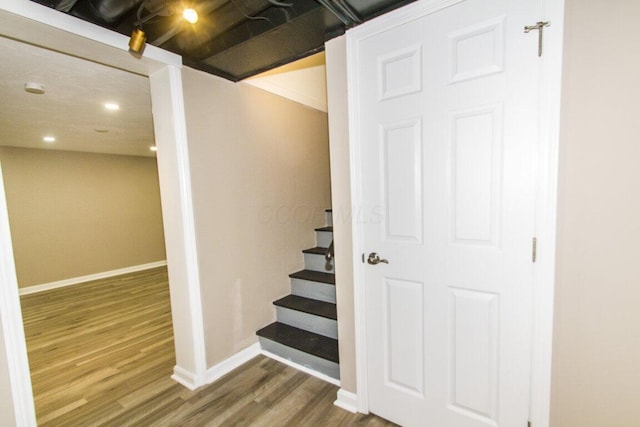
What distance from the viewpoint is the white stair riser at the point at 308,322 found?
229 centimetres

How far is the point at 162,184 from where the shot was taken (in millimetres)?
2029

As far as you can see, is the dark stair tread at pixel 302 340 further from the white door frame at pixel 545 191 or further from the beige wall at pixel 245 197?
the white door frame at pixel 545 191

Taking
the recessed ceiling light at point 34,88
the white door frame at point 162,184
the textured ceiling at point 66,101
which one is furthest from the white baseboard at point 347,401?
the recessed ceiling light at point 34,88

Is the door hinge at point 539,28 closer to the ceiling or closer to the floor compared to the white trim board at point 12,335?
closer to the ceiling

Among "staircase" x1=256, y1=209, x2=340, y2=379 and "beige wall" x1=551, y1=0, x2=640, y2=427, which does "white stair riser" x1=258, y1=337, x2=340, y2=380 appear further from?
"beige wall" x1=551, y1=0, x2=640, y2=427

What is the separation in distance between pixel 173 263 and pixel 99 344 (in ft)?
5.26

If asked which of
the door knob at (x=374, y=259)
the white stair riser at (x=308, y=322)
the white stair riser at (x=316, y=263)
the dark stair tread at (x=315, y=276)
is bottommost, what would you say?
the white stair riser at (x=308, y=322)

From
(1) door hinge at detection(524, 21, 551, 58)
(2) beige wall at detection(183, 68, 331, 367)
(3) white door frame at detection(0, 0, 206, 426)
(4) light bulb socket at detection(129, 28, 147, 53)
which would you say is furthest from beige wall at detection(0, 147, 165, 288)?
(1) door hinge at detection(524, 21, 551, 58)

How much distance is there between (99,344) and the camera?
8.93 feet

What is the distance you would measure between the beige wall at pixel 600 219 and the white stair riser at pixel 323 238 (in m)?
2.08

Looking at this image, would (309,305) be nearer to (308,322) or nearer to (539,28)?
(308,322)

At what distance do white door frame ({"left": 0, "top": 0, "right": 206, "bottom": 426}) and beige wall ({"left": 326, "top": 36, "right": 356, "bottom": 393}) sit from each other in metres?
1.06

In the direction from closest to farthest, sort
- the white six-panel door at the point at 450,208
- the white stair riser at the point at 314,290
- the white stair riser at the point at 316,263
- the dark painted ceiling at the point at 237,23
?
the white six-panel door at the point at 450,208 < the dark painted ceiling at the point at 237,23 < the white stair riser at the point at 314,290 < the white stair riser at the point at 316,263

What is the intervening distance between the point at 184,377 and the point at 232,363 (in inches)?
14.0
